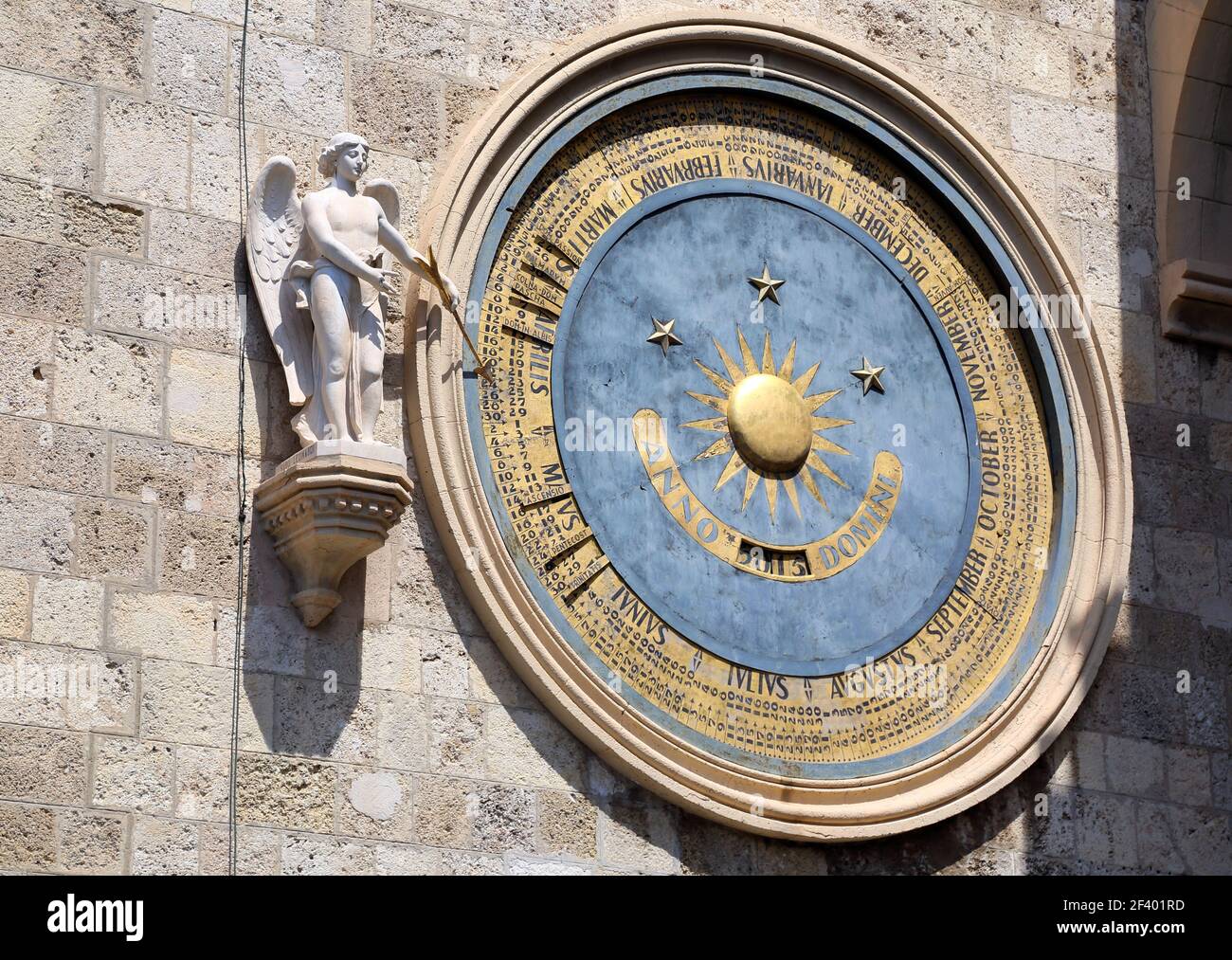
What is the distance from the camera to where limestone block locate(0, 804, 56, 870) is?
666 cm

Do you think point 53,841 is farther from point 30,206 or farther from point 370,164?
point 370,164

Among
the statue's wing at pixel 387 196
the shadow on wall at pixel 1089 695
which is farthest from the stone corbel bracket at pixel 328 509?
the statue's wing at pixel 387 196

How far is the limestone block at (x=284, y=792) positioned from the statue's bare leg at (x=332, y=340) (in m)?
0.97

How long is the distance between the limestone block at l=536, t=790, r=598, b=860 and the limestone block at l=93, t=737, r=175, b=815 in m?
1.17

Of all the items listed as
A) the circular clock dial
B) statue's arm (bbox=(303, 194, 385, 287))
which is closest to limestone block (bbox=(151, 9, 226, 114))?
statue's arm (bbox=(303, 194, 385, 287))

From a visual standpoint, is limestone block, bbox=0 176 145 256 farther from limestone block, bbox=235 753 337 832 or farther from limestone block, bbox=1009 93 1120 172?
limestone block, bbox=1009 93 1120 172

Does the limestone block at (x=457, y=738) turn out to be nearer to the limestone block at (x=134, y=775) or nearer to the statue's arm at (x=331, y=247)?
the limestone block at (x=134, y=775)

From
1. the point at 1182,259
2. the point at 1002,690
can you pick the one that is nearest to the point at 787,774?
the point at 1002,690

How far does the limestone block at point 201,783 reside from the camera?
6.91m

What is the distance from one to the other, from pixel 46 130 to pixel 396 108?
1.18m

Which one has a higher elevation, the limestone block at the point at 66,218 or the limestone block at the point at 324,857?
the limestone block at the point at 66,218

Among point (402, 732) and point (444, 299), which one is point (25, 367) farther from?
point (402, 732)

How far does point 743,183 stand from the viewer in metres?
8.55

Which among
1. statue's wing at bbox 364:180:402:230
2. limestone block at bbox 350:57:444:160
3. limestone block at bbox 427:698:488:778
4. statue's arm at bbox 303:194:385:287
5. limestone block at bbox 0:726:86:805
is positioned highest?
limestone block at bbox 350:57:444:160
